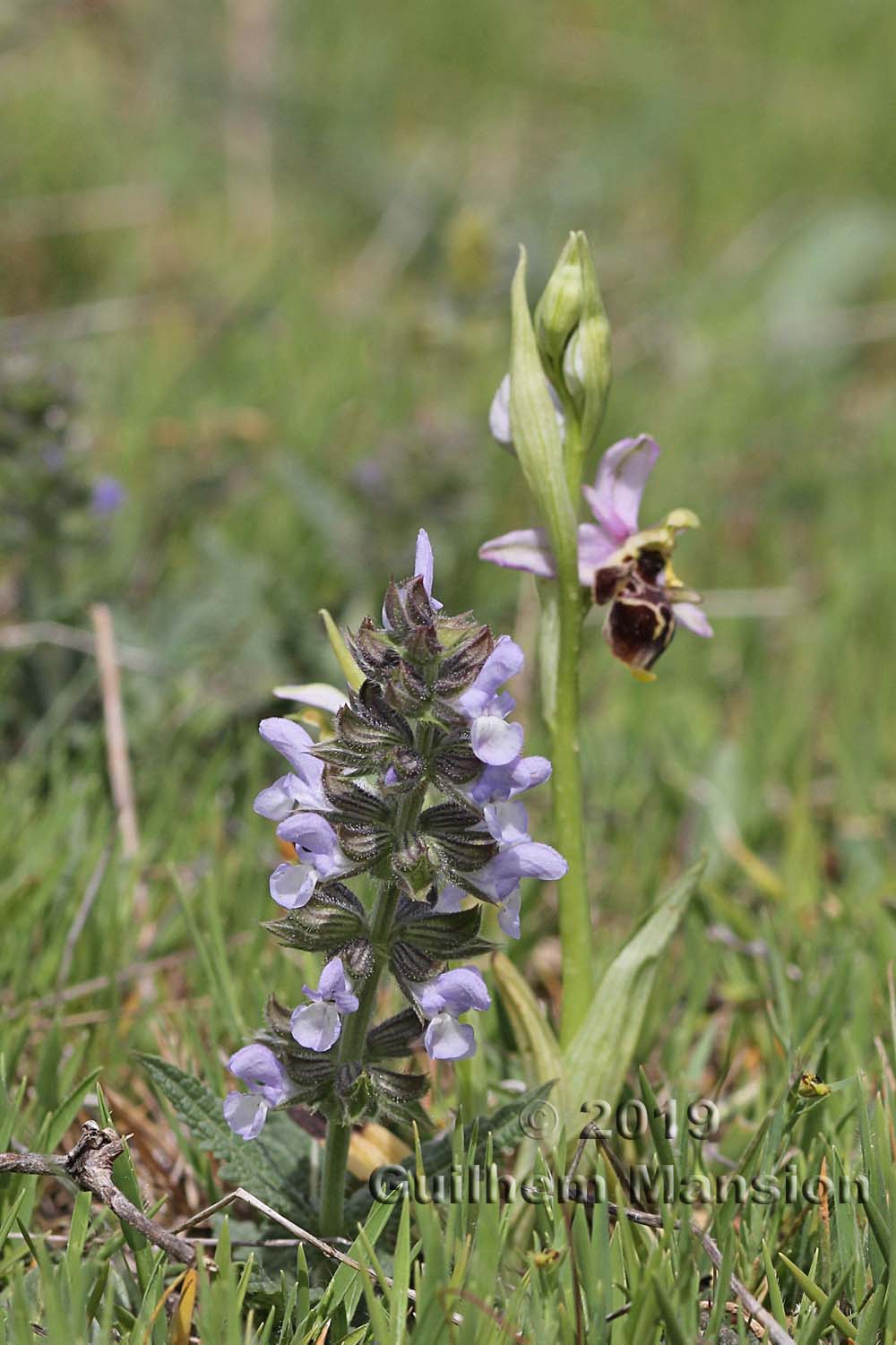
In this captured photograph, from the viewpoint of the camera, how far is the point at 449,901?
130 cm

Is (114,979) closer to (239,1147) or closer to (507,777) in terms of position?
A: (239,1147)

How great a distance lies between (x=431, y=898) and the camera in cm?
130

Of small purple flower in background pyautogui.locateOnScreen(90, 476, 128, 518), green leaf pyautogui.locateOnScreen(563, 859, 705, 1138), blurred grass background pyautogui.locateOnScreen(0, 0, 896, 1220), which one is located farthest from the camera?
small purple flower in background pyautogui.locateOnScreen(90, 476, 128, 518)

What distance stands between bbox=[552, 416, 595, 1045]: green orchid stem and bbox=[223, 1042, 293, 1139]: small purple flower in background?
41 cm

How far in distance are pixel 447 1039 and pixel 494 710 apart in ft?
1.06

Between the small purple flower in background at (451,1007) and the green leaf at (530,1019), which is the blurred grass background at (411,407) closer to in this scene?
the green leaf at (530,1019)

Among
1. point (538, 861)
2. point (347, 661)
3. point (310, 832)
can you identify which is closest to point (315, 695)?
point (347, 661)

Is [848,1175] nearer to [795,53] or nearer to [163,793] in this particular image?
[163,793]

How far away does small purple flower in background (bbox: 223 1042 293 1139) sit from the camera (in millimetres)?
1266

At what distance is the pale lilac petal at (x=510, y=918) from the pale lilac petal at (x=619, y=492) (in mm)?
544

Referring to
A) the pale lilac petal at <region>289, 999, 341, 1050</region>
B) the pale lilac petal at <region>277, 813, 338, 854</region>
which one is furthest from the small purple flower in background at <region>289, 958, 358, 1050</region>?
the pale lilac petal at <region>277, 813, 338, 854</region>

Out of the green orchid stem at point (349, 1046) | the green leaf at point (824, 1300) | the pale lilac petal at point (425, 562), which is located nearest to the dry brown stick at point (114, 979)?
the green orchid stem at point (349, 1046)

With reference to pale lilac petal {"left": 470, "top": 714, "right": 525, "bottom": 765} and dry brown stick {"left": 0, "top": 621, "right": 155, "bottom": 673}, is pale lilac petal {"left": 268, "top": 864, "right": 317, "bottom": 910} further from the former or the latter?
dry brown stick {"left": 0, "top": 621, "right": 155, "bottom": 673}

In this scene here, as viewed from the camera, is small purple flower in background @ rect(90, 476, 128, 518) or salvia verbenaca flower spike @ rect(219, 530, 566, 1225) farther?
small purple flower in background @ rect(90, 476, 128, 518)
